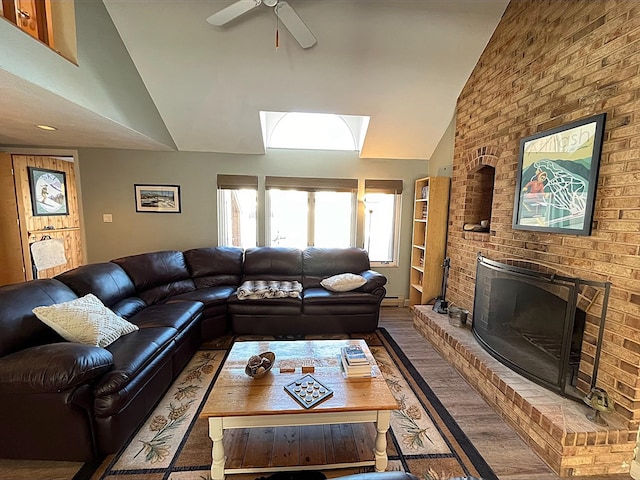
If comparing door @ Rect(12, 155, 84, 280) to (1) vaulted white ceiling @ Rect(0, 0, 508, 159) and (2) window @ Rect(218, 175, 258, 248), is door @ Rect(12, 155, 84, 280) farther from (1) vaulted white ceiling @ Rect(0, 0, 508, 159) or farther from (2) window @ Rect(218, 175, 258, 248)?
(2) window @ Rect(218, 175, 258, 248)

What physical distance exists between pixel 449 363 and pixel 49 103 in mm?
3971

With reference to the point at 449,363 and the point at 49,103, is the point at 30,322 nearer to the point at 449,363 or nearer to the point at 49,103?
the point at 49,103

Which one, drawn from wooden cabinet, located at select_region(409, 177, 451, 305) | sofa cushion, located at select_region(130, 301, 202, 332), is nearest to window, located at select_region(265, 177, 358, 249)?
wooden cabinet, located at select_region(409, 177, 451, 305)

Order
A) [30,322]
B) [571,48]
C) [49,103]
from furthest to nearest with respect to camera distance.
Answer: [49,103]
[571,48]
[30,322]

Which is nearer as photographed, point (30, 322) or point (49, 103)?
point (30, 322)

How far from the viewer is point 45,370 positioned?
4.70 feet

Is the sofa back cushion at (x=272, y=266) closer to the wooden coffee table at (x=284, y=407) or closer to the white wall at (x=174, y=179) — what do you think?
the white wall at (x=174, y=179)

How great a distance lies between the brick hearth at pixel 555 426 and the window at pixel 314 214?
8.39 feet

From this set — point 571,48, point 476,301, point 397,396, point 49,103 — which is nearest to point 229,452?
point 397,396

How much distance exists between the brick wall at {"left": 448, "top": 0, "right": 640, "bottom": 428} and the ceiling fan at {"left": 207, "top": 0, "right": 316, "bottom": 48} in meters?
1.77

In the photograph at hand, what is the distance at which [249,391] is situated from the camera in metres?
1.59

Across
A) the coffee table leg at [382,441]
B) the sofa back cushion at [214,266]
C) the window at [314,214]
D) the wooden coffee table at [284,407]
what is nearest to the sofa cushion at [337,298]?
the sofa back cushion at [214,266]

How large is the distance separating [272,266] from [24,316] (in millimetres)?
2308

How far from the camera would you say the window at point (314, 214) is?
13.6 feet
